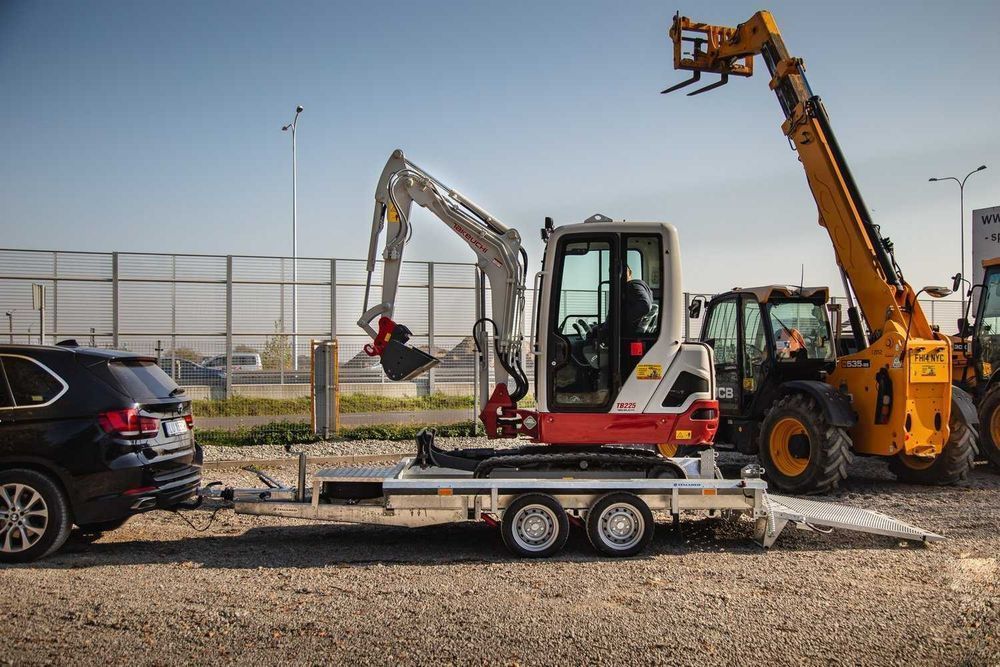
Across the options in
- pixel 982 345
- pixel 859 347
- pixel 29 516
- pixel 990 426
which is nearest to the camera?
pixel 29 516

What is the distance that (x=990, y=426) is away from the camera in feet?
40.5

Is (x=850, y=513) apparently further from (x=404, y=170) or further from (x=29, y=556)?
(x=29, y=556)

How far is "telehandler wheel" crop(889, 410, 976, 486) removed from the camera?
1067 cm

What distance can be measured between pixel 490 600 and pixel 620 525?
5.97 ft

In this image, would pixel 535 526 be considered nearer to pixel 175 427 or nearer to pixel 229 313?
pixel 175 427

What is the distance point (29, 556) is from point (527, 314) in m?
4.64

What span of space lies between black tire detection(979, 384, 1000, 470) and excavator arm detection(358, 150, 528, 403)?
309 inches

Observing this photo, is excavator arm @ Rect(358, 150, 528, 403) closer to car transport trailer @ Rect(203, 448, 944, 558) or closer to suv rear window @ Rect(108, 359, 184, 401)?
car transport trailer @ Rect(203, 448, 944, 558)

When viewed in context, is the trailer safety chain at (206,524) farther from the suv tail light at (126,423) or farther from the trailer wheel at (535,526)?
the trailer wheel at (535,526)

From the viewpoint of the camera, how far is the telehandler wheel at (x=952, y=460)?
10.7m

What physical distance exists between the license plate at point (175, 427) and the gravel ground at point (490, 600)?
98 cm

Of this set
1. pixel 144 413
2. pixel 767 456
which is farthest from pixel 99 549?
pixel 767 456

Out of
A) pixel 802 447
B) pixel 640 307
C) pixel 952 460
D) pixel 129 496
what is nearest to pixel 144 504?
pixel 129 496

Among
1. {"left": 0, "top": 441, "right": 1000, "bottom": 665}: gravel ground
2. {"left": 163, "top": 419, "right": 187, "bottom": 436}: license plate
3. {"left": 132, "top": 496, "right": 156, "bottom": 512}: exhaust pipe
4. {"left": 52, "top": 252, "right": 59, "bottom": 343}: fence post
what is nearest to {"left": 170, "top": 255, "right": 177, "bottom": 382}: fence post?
{"left": 52, "top": 252, "right": 59, "bottom": 343}: fence post
